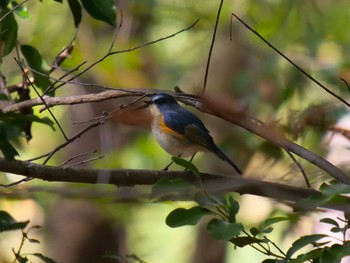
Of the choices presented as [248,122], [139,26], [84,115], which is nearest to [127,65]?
[84,115]

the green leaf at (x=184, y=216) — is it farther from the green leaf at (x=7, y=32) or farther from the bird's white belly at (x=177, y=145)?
the bird's white belly at (x=177, y=145)

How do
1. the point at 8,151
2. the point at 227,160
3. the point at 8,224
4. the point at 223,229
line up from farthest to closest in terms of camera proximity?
1. the point at 227,160
2. the point at 8,224
3. the point at 8,151
4. the point at 223,229

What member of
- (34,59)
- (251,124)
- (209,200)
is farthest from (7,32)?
(209,200)

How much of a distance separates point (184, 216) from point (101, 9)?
879 millimetres

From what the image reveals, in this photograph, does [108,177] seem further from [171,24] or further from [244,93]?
[171,24]

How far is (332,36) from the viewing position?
5836 millimetres

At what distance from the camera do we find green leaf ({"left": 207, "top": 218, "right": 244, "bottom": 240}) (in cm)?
183

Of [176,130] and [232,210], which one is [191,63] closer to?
[176,130]

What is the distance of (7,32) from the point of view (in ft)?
7.99

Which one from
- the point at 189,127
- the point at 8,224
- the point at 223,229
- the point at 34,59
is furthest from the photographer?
the point at 189,127

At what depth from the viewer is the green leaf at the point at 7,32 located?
240 cm

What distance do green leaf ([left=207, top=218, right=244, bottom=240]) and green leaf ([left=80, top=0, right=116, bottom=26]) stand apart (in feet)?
2.94

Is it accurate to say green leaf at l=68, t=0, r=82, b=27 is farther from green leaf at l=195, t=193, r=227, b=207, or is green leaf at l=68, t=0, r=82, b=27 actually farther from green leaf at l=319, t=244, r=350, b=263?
green leaf at l=319, t=244, r=350, b=263

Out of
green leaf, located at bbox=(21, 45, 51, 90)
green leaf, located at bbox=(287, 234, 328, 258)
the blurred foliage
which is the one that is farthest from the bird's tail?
green leaf, located at bbox=(287, 234, 328, 258)
